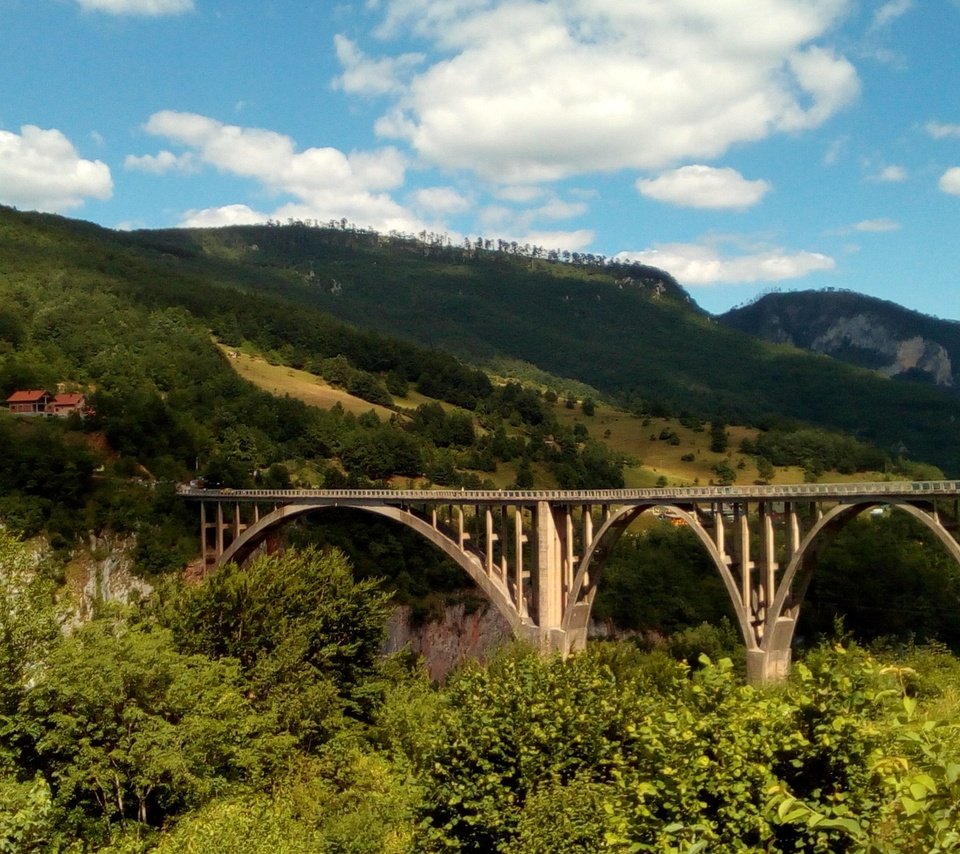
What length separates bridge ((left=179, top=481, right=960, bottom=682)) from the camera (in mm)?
31078

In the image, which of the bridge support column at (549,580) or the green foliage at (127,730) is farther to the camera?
the bridge support column at (549,580)

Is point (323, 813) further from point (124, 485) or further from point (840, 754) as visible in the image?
point (124, 485)

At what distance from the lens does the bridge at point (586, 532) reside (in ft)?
102

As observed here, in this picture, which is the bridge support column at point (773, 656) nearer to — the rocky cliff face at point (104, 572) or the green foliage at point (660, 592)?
the green foliage at point (660, 592)

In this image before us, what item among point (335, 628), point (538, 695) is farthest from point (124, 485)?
point (538, 695)

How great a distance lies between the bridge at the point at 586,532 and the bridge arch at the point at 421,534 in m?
0.08

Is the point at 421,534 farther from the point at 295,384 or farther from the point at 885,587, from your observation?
the point at 295,384

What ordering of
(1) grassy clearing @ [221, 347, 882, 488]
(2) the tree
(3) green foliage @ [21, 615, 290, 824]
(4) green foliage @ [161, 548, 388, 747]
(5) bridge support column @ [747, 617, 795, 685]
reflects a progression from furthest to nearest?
(2) the tree → (1) grassy clearing @ [221, 347, 882, 488] → (5) bridge support column @ [747, 617, 795, 685] → (4) green foliage @ [161, 548, 388, 747] → (3) green foliage @ [21, 615, 290, 824]

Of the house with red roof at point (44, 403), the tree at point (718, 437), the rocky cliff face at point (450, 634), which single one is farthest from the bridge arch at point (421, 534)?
the tree at point (718, 437)

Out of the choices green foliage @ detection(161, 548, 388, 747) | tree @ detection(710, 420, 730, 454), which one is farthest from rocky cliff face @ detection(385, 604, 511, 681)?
tree @ detection(710, 420, 730, 454)

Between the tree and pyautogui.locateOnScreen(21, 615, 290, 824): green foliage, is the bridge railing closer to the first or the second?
pyautogui.locateOnScreen(21, 615, 290, 824): green foliage

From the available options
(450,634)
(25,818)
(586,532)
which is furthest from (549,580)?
(25,818)

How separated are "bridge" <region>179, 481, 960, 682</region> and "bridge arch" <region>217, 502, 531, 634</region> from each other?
77 mm

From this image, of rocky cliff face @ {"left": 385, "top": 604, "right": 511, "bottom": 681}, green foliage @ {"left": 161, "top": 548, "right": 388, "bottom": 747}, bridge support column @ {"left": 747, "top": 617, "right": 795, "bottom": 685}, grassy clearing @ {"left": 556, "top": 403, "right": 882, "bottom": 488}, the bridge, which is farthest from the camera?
grassy clearing @ {"left": 556, "top": 403, "right": 882, "bottom": 488}
